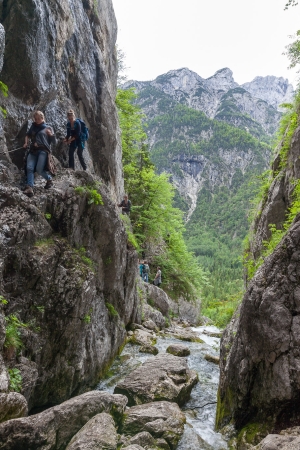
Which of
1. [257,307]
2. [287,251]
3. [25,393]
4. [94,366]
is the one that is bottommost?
[94,366]

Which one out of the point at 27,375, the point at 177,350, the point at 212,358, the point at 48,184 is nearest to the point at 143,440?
the point at 27,375

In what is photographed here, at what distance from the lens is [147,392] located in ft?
29.4

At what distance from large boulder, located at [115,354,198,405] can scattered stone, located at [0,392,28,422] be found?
3.80 meters

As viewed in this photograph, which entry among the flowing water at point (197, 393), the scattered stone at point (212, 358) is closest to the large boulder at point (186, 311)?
the flowing water at point (197, 393)

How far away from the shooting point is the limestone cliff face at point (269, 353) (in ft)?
20.2

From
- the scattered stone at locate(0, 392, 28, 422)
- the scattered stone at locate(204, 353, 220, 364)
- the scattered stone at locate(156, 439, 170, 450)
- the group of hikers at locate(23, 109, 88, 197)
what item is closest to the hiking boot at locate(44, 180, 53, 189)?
the group of hikers at locate(23, 109, 88, 197)

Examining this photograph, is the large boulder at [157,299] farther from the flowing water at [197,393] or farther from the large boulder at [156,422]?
the large boulder at [156,422]

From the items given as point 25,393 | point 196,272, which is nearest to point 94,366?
point 25,393

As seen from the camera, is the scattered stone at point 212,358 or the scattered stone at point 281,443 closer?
the scattered stone at point 281,443

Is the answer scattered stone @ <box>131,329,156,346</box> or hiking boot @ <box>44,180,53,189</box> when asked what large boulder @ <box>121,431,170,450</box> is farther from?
scattered stone @ <box>131,329,156,346</box>

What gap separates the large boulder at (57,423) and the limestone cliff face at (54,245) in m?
0.72

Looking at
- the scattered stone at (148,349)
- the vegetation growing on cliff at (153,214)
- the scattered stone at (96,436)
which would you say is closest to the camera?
the scattered stone at (96,436)

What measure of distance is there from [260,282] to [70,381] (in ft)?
18.8

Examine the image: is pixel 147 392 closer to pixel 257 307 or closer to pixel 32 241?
pixel 257 307
